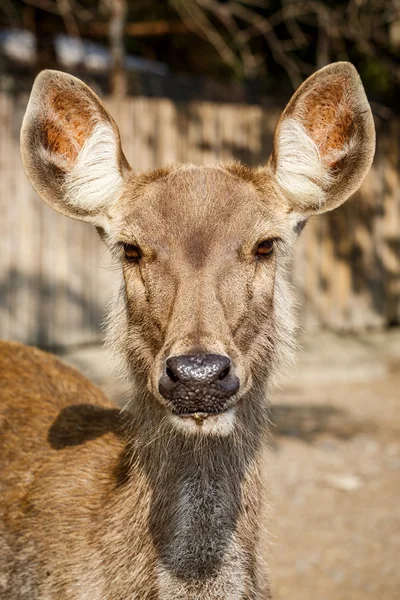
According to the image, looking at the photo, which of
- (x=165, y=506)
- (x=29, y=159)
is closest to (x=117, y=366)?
(x=165, y=506)

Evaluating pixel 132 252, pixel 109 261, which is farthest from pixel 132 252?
pixel 109 261

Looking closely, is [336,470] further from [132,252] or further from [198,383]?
[198,383]

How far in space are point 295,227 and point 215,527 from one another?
130 cm

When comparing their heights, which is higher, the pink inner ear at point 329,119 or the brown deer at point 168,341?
the pink inner ear at point 329,119

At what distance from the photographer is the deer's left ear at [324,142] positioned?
12.2 feet

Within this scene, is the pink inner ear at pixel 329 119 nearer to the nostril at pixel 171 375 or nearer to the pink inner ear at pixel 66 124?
the pink inner ear at pixel 66 124

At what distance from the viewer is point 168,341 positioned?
10.4 feet

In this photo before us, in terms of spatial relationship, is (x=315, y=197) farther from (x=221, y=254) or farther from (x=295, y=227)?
(x=221, y=254)

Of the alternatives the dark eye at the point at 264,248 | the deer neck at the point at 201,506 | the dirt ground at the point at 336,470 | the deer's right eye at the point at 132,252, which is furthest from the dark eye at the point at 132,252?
the dirt ground at the point at 336,470

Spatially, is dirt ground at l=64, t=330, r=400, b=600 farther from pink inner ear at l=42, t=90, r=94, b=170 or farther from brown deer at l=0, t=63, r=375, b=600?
pink inner ear at l=42, t=90, r=94, b=170

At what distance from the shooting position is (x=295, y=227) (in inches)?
154

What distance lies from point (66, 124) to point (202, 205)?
0.72 metres

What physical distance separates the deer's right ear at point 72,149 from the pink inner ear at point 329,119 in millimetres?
798

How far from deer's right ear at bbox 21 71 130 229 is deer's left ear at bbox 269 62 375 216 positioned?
69 cm
